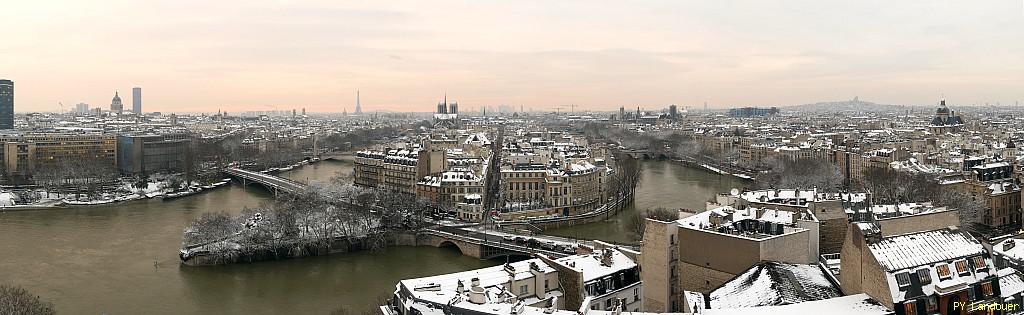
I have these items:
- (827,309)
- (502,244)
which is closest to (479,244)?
(502,244)

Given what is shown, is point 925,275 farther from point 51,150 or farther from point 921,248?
point 51,150

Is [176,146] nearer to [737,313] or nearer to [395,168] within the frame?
[395,168]

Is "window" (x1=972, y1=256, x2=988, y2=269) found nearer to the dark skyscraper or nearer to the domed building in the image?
the domed building

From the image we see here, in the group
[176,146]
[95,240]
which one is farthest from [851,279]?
[176,146]

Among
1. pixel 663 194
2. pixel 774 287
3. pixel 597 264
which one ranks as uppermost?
pixel 774 287

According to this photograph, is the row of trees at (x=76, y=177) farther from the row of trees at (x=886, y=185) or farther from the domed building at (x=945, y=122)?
the domed building at (x=945, y=122)

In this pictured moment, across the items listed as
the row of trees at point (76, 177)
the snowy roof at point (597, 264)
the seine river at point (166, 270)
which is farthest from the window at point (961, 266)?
the row of trees at point (76, 177)
